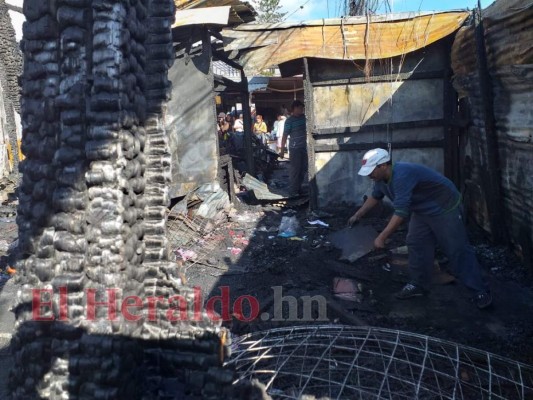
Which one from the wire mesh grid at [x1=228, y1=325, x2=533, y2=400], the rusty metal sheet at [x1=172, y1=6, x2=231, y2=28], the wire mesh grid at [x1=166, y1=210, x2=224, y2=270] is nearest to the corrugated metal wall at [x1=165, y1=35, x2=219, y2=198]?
the rusty metal sheet at [x1=172, y1=6, x2=231, y2=28]

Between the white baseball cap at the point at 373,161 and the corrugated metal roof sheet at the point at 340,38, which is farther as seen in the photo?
the corrugated metal roof sheet at the point at 340,38

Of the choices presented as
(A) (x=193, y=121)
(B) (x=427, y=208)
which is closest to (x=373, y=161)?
A: (B) (x=427, y=208)

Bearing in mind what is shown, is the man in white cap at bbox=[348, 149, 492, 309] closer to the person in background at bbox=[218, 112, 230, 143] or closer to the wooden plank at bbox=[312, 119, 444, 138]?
the wooden plank at bbox=[312, 119, 444, 138]

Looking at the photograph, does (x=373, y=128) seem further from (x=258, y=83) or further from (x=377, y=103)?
(x=258, y=83)

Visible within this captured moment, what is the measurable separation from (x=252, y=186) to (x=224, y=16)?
3582 mm

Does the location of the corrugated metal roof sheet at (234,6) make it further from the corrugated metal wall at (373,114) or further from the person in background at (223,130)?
the person in background at (223,130)

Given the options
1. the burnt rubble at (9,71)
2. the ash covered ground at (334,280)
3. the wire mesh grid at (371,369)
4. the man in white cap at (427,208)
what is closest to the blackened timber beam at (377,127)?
the ash covered ground at (334,280)

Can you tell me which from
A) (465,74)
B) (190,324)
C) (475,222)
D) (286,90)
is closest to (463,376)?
(190,324)

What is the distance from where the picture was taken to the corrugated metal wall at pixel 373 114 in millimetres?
8438

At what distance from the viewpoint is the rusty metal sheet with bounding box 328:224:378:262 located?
6559mm

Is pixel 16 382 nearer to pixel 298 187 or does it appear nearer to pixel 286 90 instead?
pixel 298 187

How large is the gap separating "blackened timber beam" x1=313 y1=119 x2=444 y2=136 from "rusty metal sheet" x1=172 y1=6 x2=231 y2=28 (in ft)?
8.46

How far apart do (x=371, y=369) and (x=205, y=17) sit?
22.7 ft

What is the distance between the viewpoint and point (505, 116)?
19.5 ft
